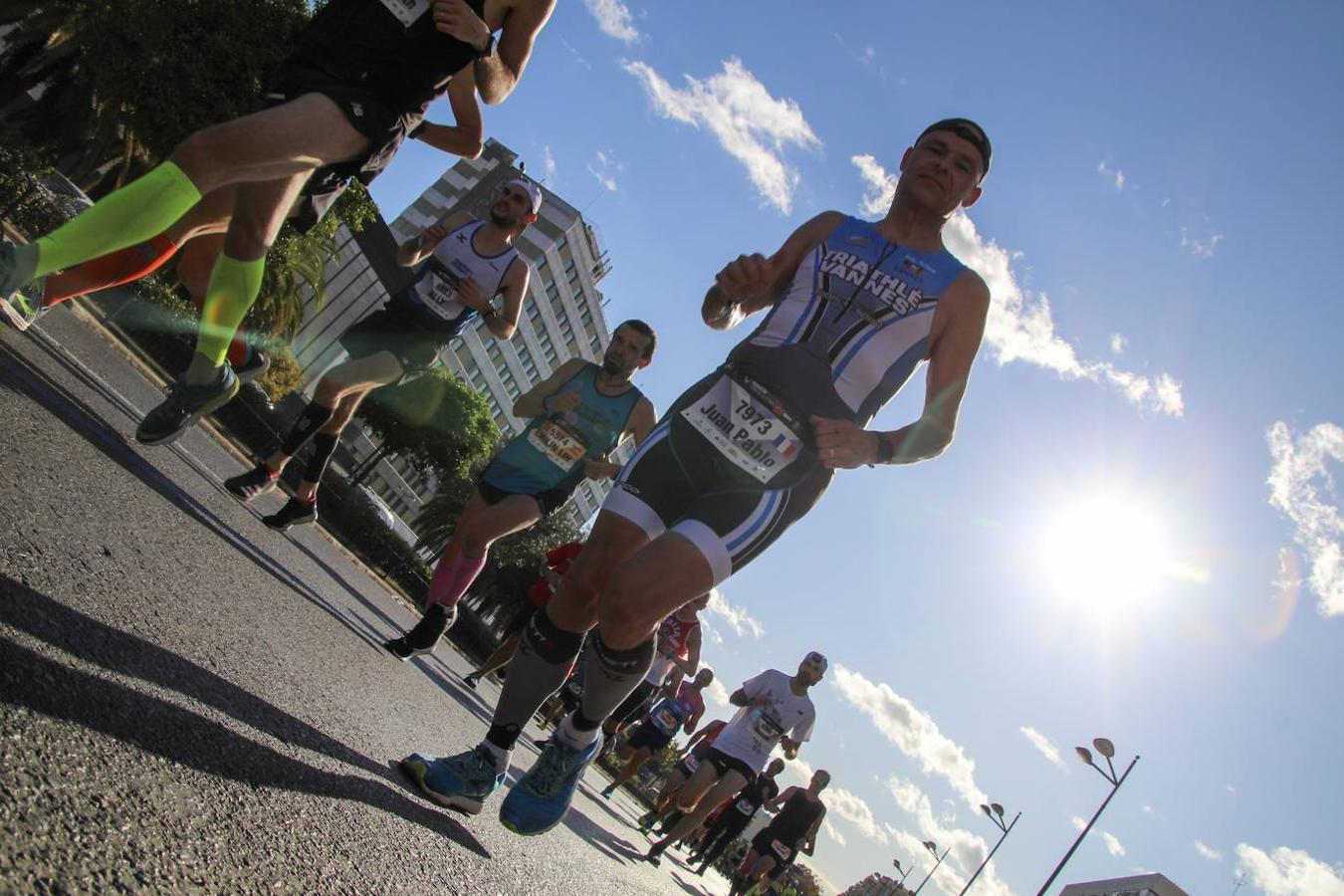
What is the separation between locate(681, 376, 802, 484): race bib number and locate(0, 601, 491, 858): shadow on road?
1.32 metres

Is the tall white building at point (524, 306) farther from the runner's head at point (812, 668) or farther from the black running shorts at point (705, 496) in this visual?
the black running shorts at point (705, 496)

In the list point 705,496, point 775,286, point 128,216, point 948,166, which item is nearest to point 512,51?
point 775,286

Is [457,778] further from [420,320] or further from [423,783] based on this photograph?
[420,320]

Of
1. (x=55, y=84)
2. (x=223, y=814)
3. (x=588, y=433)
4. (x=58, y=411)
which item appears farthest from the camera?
(x=55, y=84)

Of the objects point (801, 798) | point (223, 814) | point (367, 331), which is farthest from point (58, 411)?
point (801, 798)

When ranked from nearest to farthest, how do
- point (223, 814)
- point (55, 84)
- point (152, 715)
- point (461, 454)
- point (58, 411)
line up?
point (223, 814), point (152, 715), point (58, 411), point (55, 84), point (461, 454)

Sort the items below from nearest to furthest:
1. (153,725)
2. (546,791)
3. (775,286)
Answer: (153,725)
(546,791)
(775,286)

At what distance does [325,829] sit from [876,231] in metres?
2.43

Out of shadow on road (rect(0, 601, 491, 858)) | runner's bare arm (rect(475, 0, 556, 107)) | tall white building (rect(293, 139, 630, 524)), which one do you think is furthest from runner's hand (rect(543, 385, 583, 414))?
tall white building (rect(293, 139, 630, 524))

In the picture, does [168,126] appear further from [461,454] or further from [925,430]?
[461,454]

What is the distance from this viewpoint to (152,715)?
1.45 m

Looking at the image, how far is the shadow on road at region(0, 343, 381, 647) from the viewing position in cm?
297

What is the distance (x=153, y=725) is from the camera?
1425 mm

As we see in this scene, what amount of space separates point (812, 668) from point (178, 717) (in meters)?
Result: 7.43
